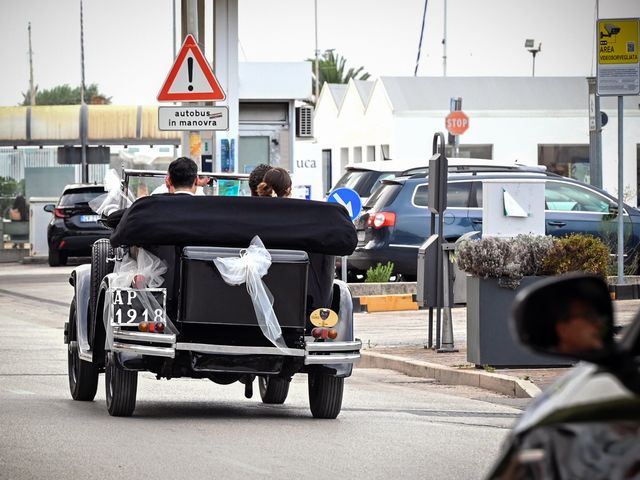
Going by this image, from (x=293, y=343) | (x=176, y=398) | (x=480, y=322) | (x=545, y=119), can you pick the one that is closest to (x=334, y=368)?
(x=293, y=343)

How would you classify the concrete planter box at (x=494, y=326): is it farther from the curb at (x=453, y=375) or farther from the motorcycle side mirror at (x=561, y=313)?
the motorcycle side mirror at (x=561, y=313)

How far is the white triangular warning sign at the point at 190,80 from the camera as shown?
1708 cm

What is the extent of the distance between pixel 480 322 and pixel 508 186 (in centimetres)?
226

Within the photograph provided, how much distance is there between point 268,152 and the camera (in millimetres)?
32750

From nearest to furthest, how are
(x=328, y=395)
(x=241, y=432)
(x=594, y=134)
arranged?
(x=241, y=432), (x=328, y=395), (x=594, y=134)

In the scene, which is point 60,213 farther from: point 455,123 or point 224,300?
point 224,300

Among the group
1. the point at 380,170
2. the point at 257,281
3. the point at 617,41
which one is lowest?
the point at 257,281

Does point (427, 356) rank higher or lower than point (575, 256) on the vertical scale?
lower

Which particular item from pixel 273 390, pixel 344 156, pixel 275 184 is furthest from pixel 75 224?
pixel 344 156

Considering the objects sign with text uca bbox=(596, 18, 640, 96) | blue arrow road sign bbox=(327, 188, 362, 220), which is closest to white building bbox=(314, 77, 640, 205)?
blue arrow road sign bbox=(327, 188, 362, 220)

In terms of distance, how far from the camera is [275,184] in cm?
1112

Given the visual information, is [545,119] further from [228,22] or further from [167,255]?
[167,255]

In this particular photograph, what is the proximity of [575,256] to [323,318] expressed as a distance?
4.34 m

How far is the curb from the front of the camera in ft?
40.4
